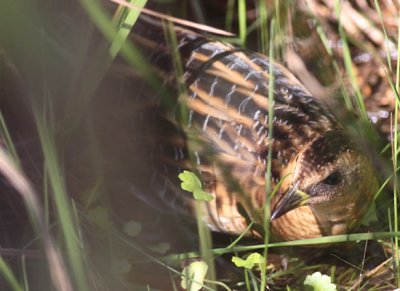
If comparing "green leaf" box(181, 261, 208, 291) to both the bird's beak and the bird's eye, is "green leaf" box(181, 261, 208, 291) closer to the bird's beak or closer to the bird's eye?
the bird's beak

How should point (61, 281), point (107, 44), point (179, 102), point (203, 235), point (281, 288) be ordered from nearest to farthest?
point (61, 281)
point (203, 235)
point (107, 44)
point (281, 288)
point (179, 102)

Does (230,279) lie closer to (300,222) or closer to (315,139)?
(300,222)

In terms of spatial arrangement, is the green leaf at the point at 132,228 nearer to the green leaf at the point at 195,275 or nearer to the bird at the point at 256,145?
the bird at the point at 256,145

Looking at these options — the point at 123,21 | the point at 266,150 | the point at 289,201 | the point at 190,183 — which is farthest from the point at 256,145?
the point at 123,21

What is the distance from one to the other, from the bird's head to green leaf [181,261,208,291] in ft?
1.26

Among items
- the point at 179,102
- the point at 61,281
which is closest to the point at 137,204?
the point at 179,102

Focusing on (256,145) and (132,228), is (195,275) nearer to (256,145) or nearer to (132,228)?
(132,228)

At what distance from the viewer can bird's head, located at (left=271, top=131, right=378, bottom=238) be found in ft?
7.70

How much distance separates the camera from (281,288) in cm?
244

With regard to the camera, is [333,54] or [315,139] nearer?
[315,139]

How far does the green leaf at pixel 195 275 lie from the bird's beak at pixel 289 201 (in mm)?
384

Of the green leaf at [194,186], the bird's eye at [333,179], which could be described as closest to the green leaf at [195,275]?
the green leaf at [194,186]

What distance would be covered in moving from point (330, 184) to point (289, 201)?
0.14 meters

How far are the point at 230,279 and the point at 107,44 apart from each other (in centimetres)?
83
